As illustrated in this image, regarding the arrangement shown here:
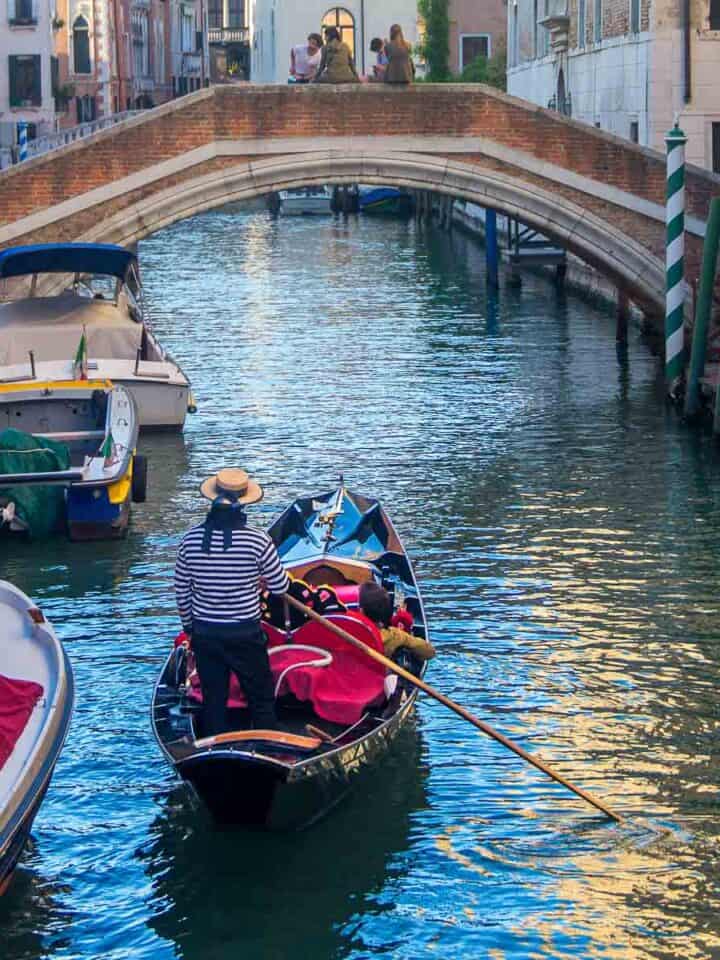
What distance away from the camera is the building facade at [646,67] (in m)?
20.0

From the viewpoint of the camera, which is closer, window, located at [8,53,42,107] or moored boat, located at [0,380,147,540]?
moored boat, located at [0,380,147,540]

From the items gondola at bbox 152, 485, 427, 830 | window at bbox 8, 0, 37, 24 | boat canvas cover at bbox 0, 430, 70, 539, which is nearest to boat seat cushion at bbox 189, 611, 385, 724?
gondola at bbox 152, 485, 427, 830

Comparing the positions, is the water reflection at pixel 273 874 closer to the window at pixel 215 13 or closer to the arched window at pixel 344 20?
the arched window at pixel 344 20

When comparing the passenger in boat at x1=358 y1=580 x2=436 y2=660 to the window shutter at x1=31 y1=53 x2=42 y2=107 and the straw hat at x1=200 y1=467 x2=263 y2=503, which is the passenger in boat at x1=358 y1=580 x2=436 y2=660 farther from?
the window shutter at x1=31 y1=53 x2=42 y2=107

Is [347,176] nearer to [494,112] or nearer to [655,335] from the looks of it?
[494,112]

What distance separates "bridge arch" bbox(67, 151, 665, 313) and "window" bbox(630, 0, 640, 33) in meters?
4.65

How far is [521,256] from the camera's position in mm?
25266

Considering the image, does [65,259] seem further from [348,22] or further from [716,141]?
[348,22]

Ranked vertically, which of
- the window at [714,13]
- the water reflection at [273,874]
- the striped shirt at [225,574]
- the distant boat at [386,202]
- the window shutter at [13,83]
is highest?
the window shutter at [13,83]

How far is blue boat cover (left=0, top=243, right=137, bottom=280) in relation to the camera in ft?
50.8

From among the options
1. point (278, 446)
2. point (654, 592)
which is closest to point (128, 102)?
point (278, 446)

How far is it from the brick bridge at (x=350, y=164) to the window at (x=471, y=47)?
990 inches

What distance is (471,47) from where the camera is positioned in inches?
1639

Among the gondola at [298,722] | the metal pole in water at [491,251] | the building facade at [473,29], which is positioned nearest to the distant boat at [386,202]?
the building facade at [473,29]
